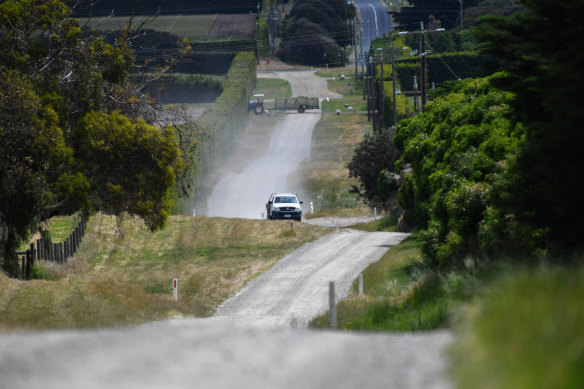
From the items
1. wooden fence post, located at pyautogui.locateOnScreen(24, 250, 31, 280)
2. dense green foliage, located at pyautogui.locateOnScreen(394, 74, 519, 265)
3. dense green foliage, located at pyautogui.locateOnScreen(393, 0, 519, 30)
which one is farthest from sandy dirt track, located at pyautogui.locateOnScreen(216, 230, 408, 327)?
dense green foliage, located at pyautogui.locateOnScreen(393, 0, 519, 30)

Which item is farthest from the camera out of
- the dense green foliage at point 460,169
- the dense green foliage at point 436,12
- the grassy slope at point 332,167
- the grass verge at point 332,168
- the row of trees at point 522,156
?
the dense green foliage at point 436,12

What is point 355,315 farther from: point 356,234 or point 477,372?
point 356,234

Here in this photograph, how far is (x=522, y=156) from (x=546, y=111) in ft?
3.11

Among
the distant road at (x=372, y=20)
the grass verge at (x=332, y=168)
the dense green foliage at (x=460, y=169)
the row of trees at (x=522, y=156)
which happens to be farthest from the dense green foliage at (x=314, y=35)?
the row of trees at (x=522, y=156)

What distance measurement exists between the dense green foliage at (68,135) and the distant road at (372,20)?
11551 centimetres

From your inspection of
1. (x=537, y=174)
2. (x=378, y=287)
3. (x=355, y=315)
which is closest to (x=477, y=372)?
(x=537, y=174)

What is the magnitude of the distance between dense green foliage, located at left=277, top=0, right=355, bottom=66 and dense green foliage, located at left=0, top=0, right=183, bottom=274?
110 metres

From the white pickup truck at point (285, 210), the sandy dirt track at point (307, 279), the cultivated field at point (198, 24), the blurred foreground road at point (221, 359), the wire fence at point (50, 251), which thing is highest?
the cultivated field at point (198, 24)

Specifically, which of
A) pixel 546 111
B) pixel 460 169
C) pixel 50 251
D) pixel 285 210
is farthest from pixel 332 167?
pixel 546 111

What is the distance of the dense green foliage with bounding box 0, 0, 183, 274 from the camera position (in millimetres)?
22219

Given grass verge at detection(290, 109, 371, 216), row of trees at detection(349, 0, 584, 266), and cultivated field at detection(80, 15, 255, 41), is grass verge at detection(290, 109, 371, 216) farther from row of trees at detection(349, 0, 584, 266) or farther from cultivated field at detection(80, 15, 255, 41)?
cultivated field at detection(80, 15, 255, 41)

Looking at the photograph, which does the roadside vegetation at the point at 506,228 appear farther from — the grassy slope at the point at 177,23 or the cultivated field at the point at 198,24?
the grassy slope at the point at 177,23

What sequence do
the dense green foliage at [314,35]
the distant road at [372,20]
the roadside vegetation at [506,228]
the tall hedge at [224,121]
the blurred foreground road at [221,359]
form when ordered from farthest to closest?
1. the distant road at [372,20]
2. the dense green foliage at [314,35]
3. the tall hedge at [224,121]
4. the roadside vegetation at [506,228]
5. the blurred foreground road at [221,359]

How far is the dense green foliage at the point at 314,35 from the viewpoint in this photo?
134 m
